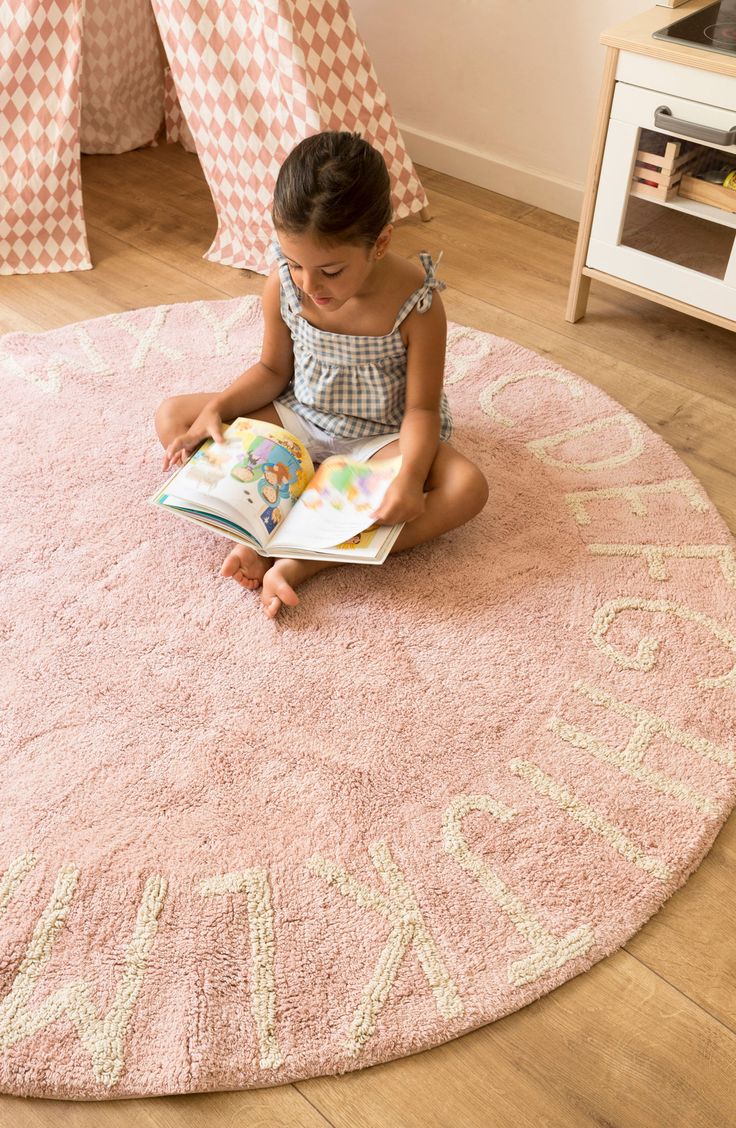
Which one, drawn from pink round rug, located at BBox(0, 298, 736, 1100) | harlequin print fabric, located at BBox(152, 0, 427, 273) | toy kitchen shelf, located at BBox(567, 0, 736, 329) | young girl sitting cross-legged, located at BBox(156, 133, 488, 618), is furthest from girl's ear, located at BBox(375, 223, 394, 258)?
harlequin print fabric, located at BBox(152, 0, 427, 273)

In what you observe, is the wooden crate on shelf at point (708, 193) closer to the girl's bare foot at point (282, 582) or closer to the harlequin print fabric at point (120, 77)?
the girl's bare foot at point (282, 582)

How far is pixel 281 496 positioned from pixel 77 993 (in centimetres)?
68

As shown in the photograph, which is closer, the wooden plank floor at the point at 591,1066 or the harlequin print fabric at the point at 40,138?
the wooden plank floor at the point at 591,1066

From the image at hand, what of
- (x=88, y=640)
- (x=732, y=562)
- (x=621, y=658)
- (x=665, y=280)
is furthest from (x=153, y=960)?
(x=665, y=280)

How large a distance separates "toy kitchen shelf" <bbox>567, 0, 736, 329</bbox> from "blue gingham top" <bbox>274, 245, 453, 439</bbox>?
17.9 inches

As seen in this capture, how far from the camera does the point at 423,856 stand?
3.64 ft

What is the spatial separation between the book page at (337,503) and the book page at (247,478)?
0.02 meters

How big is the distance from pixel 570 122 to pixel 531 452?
886 millimetres

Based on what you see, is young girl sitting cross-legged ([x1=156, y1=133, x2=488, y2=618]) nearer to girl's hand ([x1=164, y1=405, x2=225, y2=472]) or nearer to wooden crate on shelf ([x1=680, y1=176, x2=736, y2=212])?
girl's hand ([x1=164, y1=405, x2=225, y2=472])

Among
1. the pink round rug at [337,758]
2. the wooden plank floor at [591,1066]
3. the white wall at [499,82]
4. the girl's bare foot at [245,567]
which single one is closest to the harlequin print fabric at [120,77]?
the white wall at [499,82]

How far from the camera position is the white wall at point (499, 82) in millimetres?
2029

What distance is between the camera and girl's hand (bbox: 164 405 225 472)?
4.82ft

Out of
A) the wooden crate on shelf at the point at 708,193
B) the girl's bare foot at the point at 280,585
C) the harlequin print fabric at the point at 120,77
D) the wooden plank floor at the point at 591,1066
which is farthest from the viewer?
the harlequin print fabric at the point at 120,77

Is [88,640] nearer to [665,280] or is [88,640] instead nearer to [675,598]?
[675,598]
